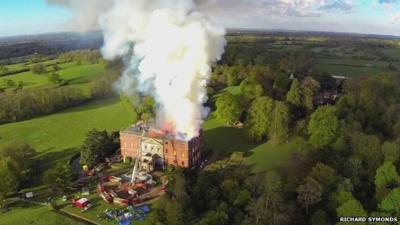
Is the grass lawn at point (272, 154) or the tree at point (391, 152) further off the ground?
the tree at point (391, 152)

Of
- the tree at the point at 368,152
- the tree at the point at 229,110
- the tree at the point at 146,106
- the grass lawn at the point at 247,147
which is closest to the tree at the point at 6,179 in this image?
the grass lawn at the point at 247,147

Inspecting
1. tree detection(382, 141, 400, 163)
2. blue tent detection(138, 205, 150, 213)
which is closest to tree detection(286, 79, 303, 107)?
tree detection(382, 141, 400, 163)

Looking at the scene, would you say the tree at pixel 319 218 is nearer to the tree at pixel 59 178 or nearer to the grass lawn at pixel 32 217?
the grass lawn at pixel 32 217

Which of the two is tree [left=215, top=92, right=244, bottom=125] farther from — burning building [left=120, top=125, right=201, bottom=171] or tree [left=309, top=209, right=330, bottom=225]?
tree [left=309, top=209, right=330, bottom=225]

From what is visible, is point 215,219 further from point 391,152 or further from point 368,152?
point 391,152

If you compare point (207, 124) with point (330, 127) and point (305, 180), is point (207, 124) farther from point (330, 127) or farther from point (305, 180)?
point (305, 180)

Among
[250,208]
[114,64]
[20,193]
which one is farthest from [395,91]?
[20,193]
